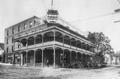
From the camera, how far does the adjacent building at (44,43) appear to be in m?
29.4

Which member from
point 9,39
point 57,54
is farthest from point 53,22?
point 9,39

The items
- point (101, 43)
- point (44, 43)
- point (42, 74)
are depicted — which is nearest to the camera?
point (42, 74)

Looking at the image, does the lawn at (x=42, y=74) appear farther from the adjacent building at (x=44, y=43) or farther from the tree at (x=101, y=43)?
the tree at (x=101, y=43)

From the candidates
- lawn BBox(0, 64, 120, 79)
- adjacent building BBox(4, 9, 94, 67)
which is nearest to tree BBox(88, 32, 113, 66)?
adjacent building BBox(4, 9, 94, 67)

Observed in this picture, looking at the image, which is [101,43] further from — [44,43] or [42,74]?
[42,74]

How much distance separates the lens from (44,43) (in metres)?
30.0

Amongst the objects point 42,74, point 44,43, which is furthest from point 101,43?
point 42,74

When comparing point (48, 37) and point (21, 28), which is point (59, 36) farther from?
point (21, 28)

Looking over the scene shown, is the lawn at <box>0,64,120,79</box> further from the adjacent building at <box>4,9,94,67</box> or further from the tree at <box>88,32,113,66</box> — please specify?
the tree at <box>88,32,113,66</box>

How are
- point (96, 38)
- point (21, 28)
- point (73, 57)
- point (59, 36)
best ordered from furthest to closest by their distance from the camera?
point (96, 38)
point (21, 28)
point (73, 57)
point (59, 36)

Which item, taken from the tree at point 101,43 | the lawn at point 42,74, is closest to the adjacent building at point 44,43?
the lawn at point 42,74

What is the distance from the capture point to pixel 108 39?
55.8 m

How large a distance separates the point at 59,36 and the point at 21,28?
1317 centimetres

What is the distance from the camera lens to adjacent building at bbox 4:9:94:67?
2942 centimetres
